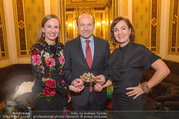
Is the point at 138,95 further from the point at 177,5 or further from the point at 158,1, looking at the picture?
the point at 158,1

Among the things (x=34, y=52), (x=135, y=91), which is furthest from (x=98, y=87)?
(x=34, y=52)

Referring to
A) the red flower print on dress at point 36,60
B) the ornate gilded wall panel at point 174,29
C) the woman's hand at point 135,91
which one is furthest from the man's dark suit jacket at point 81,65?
the ornate gilded wall panel at point 174,29

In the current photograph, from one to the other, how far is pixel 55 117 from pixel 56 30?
3.55 feet

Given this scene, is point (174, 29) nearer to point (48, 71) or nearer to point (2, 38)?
point (48, 71)

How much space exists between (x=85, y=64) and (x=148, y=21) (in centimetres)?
531

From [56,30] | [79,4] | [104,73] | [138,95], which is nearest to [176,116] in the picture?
[138,95]

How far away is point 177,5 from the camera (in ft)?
15.9

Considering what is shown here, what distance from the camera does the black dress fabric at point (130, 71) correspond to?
142 centimetres

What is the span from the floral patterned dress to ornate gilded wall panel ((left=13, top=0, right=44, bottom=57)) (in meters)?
4.77

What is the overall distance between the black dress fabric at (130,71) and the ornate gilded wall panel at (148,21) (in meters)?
4.89

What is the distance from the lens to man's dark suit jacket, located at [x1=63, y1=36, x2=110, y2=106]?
1.75 m

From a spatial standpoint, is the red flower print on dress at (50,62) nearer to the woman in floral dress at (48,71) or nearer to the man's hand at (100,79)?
the woman in floral dress at (48,71)

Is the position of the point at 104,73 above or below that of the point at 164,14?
below

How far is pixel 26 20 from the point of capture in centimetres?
576
